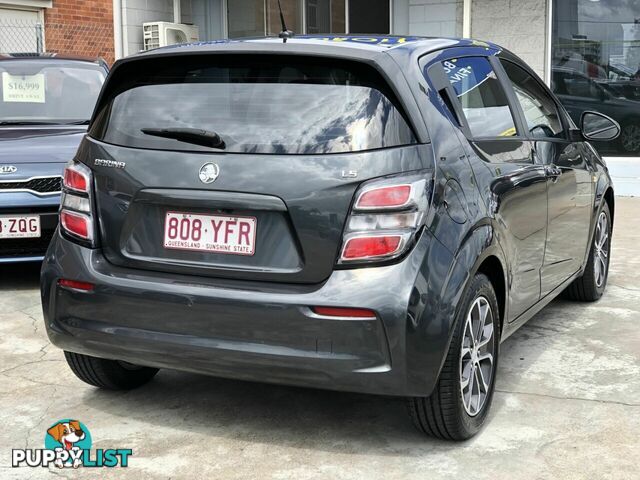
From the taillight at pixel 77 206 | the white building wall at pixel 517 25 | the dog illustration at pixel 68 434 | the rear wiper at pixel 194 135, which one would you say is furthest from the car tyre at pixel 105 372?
the white building wall at pixel 517 25

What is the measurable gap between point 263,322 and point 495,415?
123 centimetres

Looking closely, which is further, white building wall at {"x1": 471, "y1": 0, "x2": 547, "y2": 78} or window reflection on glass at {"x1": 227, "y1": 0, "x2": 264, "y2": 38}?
window reflection on glass at {"x1": 227, "y1": 0, "x2": 264, "y2": 38}

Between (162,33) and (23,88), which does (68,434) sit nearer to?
(23,88)

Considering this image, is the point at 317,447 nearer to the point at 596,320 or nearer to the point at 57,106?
the point at 596,320

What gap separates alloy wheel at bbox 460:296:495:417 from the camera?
352 centimetres

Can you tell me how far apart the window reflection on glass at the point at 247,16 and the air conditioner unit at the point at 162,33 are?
0.94 metres

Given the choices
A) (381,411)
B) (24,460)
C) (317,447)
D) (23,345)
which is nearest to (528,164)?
(381,411)

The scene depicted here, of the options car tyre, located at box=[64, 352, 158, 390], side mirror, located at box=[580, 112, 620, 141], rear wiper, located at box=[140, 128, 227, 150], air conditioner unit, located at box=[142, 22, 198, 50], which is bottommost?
car tyre, located at box=[64, 352, 158, 390]

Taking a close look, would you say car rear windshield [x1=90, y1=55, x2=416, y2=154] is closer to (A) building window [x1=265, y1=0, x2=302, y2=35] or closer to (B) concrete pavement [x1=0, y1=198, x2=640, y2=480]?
(B) concrete pavement [x1=0, y1=198, x2=640, y2=480]

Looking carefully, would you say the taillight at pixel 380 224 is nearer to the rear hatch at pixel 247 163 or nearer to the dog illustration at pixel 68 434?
the rear hatch at pixel 247 163

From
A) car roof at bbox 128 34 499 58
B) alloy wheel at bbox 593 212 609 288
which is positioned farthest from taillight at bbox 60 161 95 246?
alloy wheel at bbox 593 212 609 288

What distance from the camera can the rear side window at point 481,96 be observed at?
3865 millimetres

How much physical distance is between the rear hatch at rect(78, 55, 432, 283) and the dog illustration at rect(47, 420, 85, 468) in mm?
748

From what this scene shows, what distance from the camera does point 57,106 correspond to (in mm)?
7363
